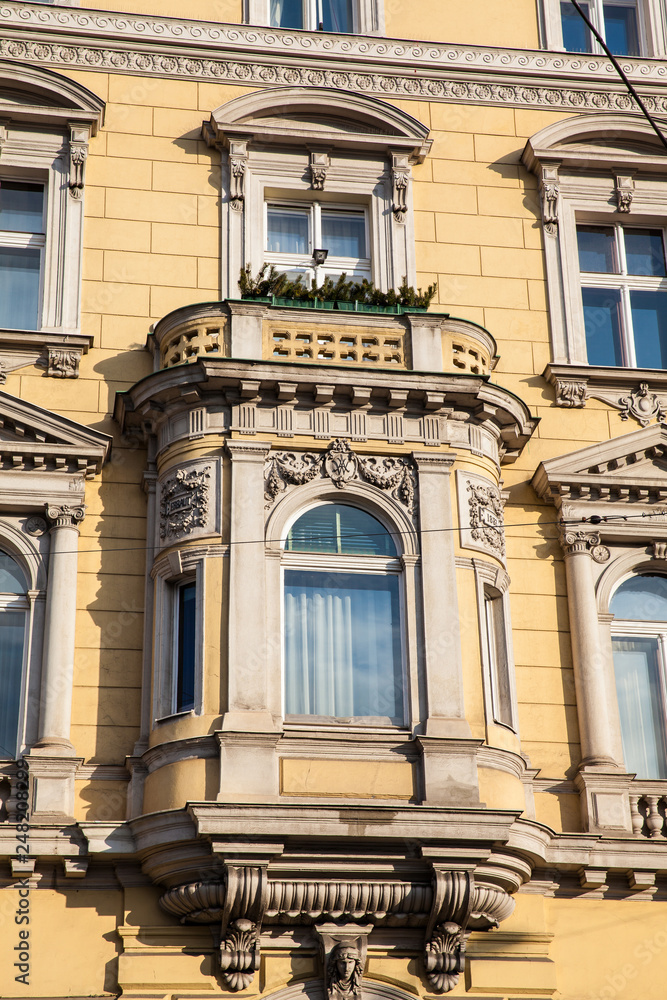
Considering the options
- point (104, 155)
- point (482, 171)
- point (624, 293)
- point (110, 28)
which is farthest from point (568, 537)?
point (110, 28)

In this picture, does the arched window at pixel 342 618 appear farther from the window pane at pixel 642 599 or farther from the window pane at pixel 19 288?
the window pane at pixel 19 288

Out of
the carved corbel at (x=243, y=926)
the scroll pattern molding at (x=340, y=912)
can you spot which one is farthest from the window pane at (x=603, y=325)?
the carved corbel at (x=243, y=926)

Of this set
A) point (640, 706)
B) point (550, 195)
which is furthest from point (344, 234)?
point (640, 706)

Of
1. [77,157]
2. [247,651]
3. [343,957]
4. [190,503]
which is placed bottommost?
[343,957]

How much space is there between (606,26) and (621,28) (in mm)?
255

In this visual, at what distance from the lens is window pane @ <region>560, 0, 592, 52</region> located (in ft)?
70.4

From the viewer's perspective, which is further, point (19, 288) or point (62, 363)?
point (19, 288)

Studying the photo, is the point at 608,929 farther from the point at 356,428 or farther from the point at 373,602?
the point at 356,428

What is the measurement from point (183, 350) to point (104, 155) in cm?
360

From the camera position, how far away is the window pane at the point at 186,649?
15.9m

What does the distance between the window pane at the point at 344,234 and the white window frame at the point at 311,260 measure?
6 cm

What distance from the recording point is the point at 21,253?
19.0 metres

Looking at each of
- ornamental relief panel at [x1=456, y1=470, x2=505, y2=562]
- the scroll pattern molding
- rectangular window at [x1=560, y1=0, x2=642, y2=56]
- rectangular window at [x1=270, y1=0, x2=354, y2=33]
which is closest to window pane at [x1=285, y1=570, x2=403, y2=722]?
ornamental relief panel at [x1=456, y1=470, x2=505, y2=562]

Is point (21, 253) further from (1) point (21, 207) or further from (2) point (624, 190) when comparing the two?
(2) point (624, 190)
